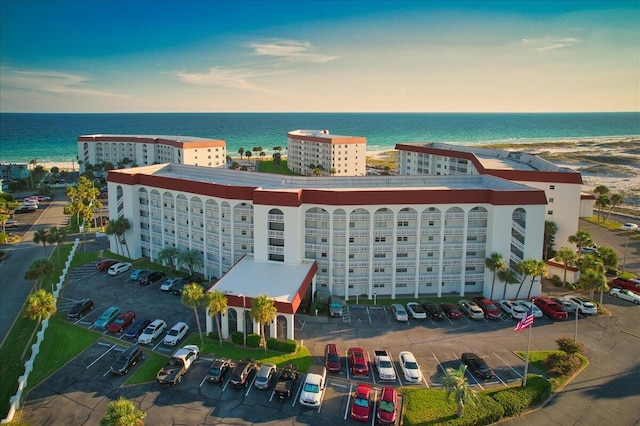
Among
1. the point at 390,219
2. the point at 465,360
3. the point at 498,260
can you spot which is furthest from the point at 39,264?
the point at 498,260

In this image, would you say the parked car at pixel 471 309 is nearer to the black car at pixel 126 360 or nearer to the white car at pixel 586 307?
the white car at pixel 586 307

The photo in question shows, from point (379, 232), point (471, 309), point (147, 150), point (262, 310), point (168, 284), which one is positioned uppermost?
point (147, 150)

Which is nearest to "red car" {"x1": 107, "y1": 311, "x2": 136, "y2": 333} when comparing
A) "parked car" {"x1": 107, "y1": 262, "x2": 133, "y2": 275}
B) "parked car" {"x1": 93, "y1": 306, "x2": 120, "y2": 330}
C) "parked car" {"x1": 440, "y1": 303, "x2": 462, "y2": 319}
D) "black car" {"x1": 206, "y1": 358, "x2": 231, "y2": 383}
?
"parked car" {"x1": 93, "y1": 306, "x2": 120, "y2": 330}

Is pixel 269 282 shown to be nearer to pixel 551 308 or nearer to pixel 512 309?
pixel 512 309

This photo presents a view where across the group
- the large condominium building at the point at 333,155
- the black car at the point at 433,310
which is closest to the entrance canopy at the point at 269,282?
the black car at the point at 433,310

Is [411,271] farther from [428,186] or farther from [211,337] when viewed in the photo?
[211,337]

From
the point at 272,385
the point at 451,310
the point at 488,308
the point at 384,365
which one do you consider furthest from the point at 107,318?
the point at 488,308
